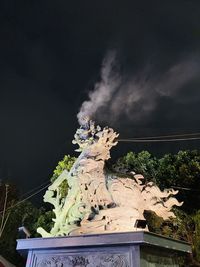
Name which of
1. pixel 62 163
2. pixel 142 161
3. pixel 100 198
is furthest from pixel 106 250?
pixel 142 161

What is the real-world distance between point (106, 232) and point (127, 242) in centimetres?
53

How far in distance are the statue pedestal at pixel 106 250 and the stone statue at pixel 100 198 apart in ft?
1.09

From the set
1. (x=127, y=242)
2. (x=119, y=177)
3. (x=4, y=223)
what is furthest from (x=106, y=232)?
(x=4, y=223)

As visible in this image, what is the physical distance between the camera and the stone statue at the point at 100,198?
5438mm

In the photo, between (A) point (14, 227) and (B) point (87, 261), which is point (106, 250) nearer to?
(B) point (87, 261)

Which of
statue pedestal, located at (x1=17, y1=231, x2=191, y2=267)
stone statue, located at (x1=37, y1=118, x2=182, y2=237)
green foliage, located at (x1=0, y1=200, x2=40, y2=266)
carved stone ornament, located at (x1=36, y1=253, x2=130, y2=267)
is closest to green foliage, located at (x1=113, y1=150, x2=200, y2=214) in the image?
green foliage, located at (x1=0, y1=200, x2=40, y2=266)

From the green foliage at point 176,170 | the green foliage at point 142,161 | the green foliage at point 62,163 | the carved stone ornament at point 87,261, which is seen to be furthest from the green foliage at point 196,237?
the carved stone ornament at point 87,261

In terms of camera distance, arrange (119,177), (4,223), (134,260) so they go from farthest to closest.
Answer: (4,223) < (119,177) < (134,260)

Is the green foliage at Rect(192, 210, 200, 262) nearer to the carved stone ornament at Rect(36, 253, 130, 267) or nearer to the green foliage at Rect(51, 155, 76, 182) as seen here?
the green foliage at Rect(51, 155, 76, 182)

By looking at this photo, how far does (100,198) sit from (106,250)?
1.08 meters

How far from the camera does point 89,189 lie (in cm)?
589

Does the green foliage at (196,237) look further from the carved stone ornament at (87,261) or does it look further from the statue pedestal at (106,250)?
the carved stone ornament at (87,261)

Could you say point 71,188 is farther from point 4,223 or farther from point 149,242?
point 4,223

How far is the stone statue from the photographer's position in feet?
17.8
